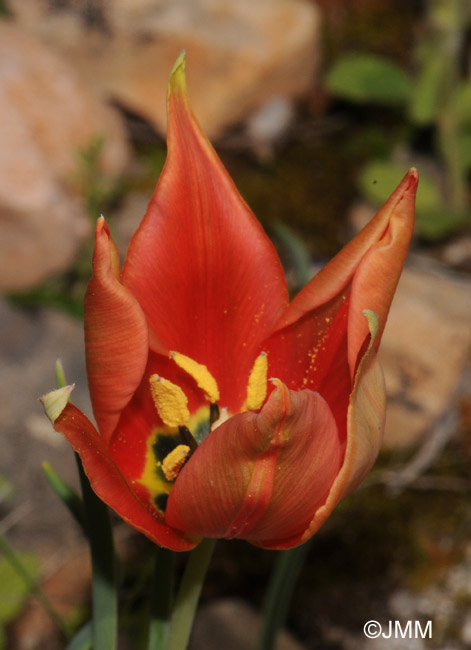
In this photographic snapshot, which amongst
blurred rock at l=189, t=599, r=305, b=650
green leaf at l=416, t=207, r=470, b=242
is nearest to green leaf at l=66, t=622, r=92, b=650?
blurred rock at l=189, t=599, r=305, b=650

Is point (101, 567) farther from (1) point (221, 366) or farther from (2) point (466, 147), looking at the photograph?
(2) point (466, 147)

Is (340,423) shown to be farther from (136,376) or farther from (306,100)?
(306,100)

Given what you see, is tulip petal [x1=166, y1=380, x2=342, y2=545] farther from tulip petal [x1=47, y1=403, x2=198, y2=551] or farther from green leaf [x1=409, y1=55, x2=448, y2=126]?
green leaf [x1=409, y1=55, x2=448, y2=126]

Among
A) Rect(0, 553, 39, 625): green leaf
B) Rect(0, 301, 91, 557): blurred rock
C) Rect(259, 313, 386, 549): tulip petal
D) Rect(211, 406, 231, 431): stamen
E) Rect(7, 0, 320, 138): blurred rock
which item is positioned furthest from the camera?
Rect(7, 0, 320, 138): blurred rock

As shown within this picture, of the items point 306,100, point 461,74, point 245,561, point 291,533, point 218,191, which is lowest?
point 245,561

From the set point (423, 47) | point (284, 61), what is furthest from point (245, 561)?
point (284, 61)
